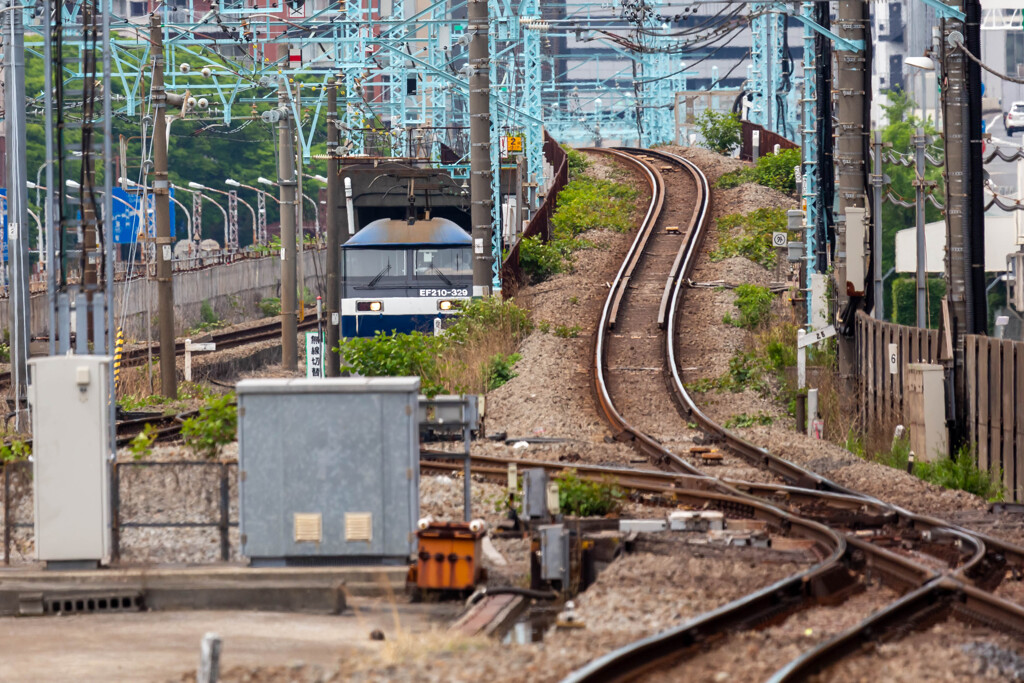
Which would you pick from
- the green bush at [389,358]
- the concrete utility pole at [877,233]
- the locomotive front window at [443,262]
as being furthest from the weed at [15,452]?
the concrete utility pole at [877,233]

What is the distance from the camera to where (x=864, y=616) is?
939cm

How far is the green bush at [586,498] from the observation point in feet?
43.8

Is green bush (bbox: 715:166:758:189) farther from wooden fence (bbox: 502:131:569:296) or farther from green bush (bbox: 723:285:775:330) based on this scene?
green bush (bbox: 723:285:775:330)

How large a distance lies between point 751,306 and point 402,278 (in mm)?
6908

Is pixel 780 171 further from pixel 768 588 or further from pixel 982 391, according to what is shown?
pixel 768 588

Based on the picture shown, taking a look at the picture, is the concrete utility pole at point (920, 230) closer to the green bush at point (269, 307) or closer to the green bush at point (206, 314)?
the green bush at point (206, 314)

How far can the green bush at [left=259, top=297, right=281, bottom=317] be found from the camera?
59125 millimetres

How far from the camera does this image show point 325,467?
34.3ft

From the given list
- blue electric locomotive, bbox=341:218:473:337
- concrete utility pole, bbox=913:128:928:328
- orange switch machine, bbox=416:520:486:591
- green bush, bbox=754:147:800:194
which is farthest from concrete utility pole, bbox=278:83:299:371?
orange switch machine, bbox=416:520:486:591

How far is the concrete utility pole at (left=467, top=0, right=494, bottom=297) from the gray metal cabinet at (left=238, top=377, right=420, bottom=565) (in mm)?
15710

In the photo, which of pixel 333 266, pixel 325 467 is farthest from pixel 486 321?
pixel 325 467

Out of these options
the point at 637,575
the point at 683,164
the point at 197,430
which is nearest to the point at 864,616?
the point at 637,575

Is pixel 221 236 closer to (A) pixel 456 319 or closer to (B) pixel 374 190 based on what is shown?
(B) pixel 374 190

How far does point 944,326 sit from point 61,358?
11.7m
